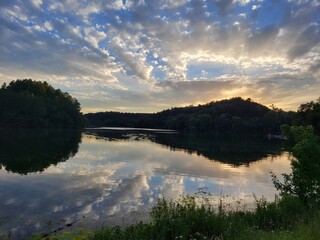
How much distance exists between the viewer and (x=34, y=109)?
153 metres

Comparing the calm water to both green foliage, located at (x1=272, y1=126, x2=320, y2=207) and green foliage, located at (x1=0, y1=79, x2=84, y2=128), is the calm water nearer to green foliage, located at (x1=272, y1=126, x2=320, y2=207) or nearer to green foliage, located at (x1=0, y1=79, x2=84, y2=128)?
green foliage, located at (x1=272, y1=126, x2=320, y2=207)

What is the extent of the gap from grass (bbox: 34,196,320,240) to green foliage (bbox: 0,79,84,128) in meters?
146

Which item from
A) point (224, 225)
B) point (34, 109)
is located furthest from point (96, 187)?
point (34, 109)

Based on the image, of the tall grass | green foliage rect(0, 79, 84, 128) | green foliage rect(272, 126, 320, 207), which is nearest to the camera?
the tall grass

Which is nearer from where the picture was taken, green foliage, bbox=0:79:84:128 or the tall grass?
the tall grass

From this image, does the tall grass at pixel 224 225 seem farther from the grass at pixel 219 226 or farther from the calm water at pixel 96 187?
the calm water at pixel 96 187

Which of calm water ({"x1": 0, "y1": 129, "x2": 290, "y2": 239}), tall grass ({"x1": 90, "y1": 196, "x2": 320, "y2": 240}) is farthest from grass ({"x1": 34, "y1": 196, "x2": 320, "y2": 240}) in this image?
calm water ({"x1": 0, "y1": 129, "x2": 290, "y2": 239})

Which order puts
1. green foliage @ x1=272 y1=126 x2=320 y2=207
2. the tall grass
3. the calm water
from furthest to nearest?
1. the calm water
2. green foliage @ x1=272 y1=126 x2=320 y2=207
3. the tall grass

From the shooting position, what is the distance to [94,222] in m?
16.8

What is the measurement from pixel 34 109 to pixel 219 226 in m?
153

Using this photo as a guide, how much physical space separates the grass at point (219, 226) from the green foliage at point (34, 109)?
146 metres

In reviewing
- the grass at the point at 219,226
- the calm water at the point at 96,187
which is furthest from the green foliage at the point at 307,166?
the calm water at the point at 96,187

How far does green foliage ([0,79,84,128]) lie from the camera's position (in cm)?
14650

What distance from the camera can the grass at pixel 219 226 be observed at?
37.4 ft
